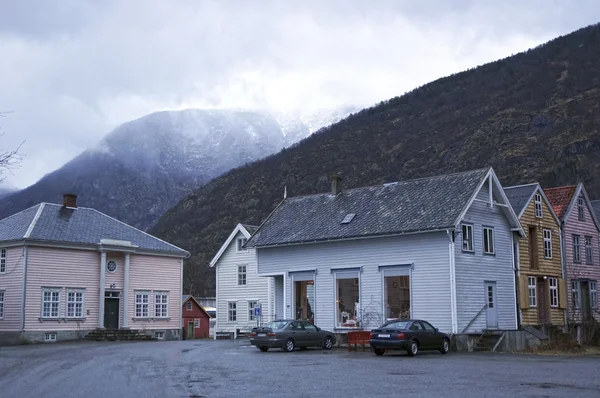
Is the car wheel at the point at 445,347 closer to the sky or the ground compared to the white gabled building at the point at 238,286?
closer to the ground

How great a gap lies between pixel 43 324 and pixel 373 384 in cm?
3115

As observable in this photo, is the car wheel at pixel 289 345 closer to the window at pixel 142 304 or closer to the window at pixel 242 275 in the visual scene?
the window at pixel 142 304

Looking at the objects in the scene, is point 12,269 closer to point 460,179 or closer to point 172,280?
point 172,280

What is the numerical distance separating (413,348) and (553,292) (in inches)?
626

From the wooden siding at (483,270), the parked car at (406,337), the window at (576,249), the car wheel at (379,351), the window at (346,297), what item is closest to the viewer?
the parked car at (406,337)

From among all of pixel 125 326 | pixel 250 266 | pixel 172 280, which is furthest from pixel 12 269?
pixel 250 266

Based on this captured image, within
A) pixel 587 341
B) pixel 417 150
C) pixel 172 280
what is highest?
pixel 417 150

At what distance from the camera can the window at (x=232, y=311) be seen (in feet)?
173

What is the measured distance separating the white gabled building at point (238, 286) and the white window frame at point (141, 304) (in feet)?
18.2

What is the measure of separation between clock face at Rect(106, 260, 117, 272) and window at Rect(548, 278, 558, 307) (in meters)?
26.0

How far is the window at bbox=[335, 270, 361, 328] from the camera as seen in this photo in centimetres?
3612

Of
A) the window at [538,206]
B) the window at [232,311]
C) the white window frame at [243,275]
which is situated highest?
the window at [538,206]

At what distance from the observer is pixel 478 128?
96.1 metres

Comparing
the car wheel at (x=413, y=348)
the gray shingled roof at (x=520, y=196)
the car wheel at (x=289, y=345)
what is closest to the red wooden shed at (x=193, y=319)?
the gray shingled roof at (x=520, y=196)
